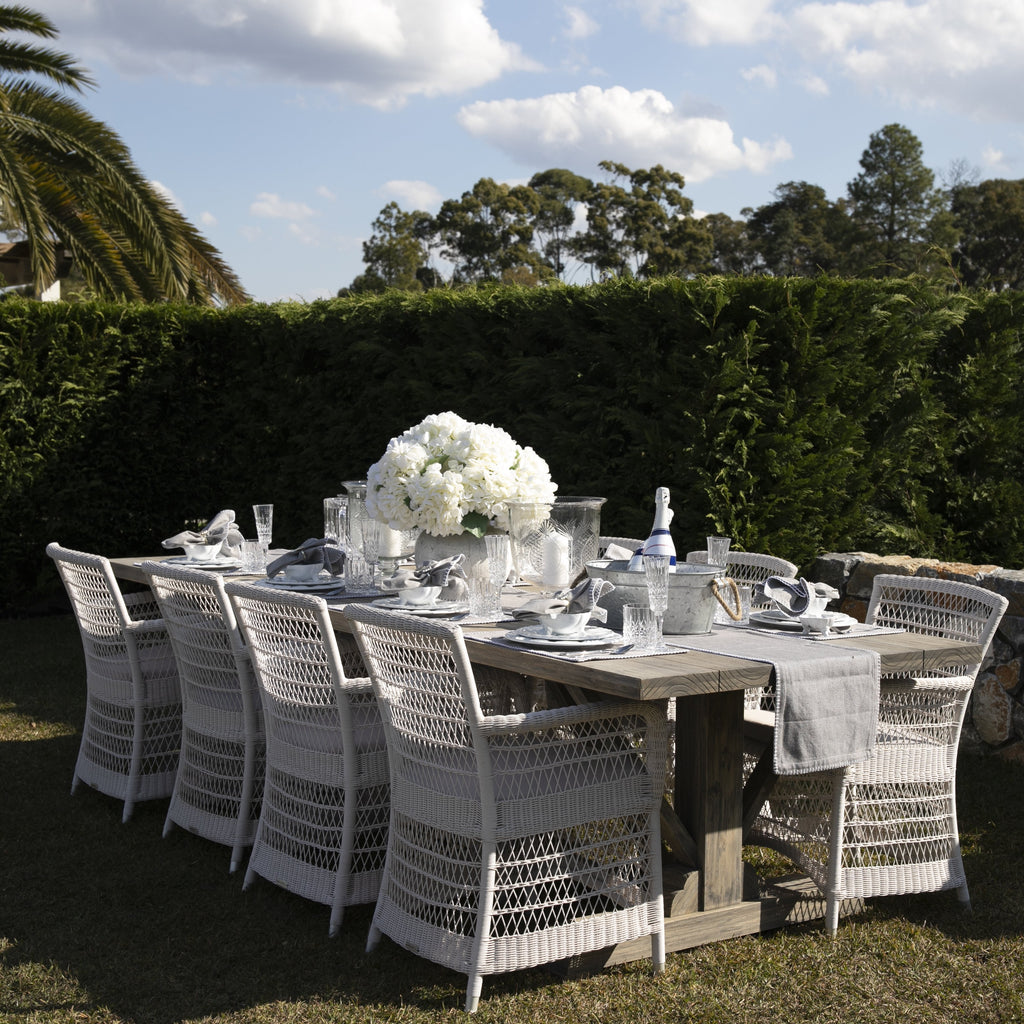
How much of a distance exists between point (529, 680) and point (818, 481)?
234cm

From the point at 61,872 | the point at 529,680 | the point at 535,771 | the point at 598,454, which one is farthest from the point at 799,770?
the point at 598,454

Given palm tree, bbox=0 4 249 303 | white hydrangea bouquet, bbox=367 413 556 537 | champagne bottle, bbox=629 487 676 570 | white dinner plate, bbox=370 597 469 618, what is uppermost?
palm tree, bbox=0 4 249 303

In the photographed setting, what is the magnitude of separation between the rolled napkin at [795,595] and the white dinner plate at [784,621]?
28 mm

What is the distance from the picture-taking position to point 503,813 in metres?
2.80

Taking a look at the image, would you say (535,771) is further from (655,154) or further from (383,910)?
(655,154)

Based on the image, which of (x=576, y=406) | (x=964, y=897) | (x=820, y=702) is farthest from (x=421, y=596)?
(x=576, y=406)

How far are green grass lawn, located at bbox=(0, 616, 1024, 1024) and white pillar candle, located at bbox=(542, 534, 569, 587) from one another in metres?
1.21

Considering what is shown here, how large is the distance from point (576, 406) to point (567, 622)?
10.6ft

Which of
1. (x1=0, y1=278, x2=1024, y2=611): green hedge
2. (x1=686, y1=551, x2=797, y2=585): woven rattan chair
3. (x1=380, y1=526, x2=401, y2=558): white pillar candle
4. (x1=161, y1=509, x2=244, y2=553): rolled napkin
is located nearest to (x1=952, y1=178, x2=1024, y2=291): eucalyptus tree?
(x1=0, y1=278, x2=1024, y2=611): green hedge

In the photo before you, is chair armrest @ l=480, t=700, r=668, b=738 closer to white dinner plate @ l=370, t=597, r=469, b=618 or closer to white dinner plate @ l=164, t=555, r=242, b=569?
white dinner plate @ l=370, t=597, r=469, b=618

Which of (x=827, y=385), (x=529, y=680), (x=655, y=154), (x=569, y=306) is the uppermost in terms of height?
(x=655, y=154)

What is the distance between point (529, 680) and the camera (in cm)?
408

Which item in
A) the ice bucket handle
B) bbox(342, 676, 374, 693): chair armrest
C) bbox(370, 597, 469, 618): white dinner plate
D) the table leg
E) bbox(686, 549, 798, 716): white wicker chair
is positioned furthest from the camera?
bbox(686, 549, 798, 716): white wicker chair

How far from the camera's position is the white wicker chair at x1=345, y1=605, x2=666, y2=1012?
110 inches
